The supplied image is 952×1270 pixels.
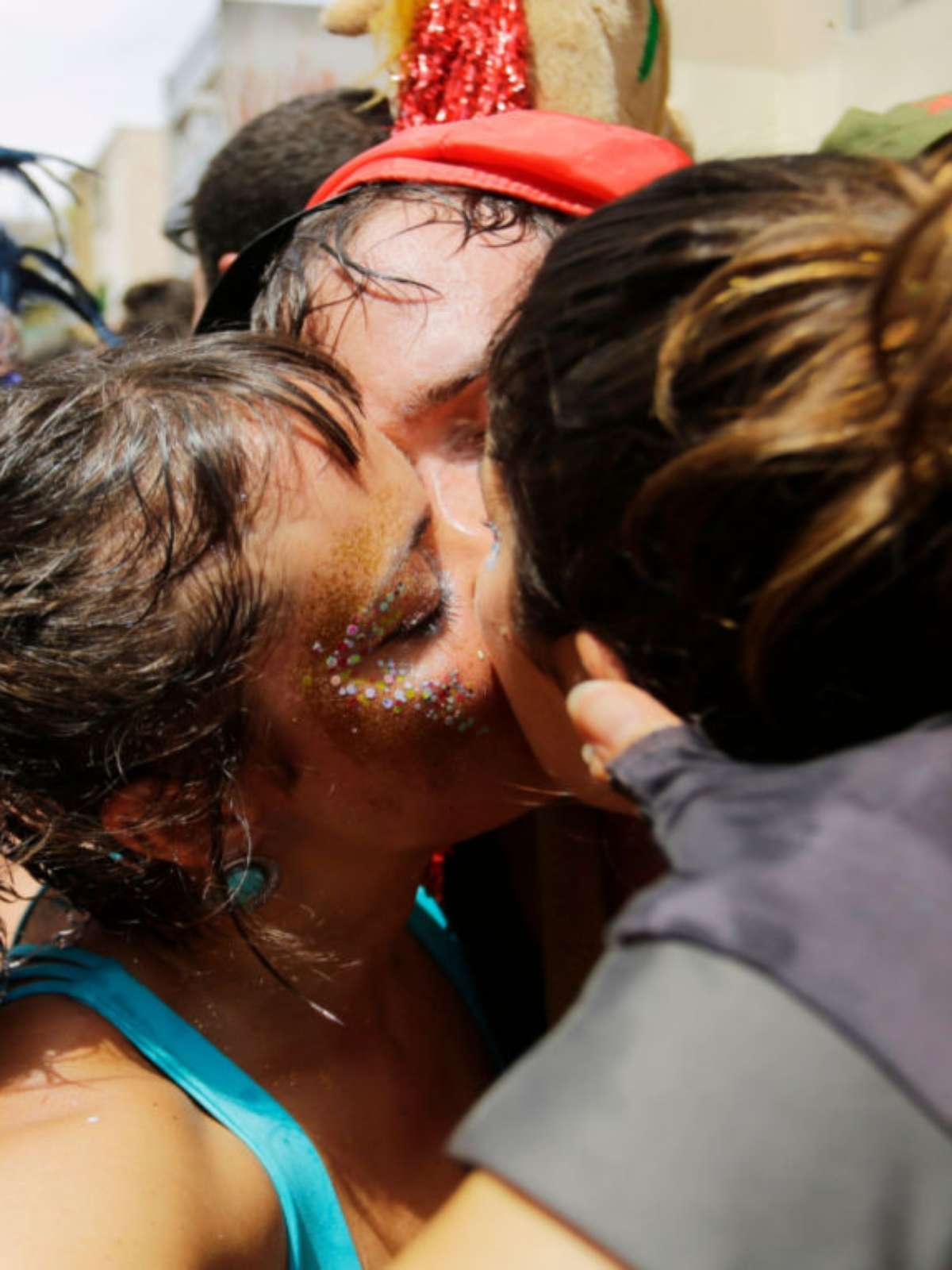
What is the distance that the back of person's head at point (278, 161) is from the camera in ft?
10.0

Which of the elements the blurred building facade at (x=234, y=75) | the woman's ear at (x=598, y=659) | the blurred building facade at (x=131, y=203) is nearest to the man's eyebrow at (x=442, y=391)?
the woman's ear at (x=598, y=659)

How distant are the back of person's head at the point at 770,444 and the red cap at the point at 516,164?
25.2 inches

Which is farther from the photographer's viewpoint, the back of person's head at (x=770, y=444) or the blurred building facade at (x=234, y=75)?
the blurred building facade at (x=234, y=75)

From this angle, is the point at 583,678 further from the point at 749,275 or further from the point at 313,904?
the point at 313,904

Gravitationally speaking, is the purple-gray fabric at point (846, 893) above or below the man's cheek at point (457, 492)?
above

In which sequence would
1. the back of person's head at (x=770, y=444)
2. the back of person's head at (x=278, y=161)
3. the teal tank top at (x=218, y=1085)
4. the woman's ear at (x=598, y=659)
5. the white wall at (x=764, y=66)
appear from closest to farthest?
the back of person's head at (x=770, y=444)
the woman's ear at (x=598, y=659)
the teal tank top at (x=218, y=1085)
the white wall at (x=764, y=66)
the back of person's head at (x=278, y=161)

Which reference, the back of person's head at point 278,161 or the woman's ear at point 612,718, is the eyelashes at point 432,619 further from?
the back of person's head at point 278,161

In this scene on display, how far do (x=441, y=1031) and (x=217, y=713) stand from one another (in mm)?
536

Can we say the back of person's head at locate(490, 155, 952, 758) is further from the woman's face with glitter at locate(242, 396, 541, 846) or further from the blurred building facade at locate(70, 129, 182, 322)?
the blurred building facade at locate(70, 129, 182, 322)

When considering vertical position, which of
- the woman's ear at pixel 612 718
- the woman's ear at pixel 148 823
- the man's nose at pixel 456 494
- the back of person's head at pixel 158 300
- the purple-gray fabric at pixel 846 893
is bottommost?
the back of person's head at pixel 158 300

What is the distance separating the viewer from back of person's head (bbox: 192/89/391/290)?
3.06m

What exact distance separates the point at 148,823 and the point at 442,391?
21.7 inches

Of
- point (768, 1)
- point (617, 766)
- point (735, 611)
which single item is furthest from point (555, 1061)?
point (768, 1)

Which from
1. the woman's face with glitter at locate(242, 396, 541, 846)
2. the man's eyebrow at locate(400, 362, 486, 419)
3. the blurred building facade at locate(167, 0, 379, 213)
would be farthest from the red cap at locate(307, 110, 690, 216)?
the blurred building facade at locate(167, 0, 379, 213)
